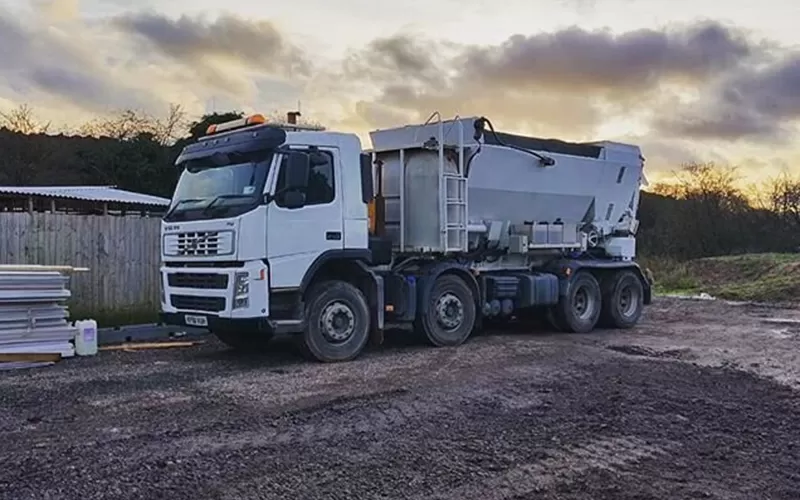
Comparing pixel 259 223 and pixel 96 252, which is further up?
pixel 259 223

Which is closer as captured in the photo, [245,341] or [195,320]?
[195,320]

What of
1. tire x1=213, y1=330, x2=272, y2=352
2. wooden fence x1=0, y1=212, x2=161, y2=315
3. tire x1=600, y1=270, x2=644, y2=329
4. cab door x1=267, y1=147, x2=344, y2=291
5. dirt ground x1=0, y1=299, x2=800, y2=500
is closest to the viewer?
dirt ground x1=0, y1=299, x2=800, y2=500

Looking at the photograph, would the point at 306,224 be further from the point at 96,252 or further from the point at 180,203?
the point at 96,252

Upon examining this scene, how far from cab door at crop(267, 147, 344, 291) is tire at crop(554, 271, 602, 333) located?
5136 millimetres

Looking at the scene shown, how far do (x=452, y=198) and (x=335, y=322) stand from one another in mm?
2783

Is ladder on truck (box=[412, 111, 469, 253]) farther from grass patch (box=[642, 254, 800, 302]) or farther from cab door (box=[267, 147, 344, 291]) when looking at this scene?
grass patch (box=[642, 254, 800, 302])

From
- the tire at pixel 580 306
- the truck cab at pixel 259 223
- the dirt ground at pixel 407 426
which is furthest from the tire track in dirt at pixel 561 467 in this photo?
the tire at pixel 580 306

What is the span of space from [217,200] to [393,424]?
4277 mm

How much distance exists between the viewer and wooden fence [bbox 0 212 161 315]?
13.2 metres

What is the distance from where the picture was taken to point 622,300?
14680 mm

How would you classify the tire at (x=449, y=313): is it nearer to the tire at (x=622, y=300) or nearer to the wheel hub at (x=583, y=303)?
the wheel hub at (x=583, y=303)

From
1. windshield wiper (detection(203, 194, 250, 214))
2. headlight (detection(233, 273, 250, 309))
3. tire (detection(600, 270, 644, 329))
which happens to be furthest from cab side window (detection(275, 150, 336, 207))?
tire (detection(600, 270, 644, 329))

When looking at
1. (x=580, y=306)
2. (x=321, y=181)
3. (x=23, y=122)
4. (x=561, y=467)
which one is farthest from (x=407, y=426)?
(x=23, y=122)

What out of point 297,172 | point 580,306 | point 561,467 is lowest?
point 561,467
